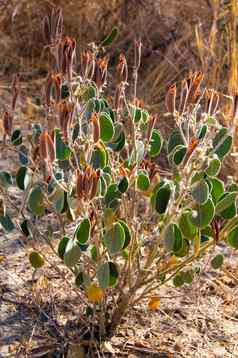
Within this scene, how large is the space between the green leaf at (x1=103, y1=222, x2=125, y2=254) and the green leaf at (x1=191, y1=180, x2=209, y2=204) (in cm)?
18

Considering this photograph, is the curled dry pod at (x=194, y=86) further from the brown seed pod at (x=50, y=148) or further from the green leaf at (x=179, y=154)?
the brown seed pod at (x=50, y=148)

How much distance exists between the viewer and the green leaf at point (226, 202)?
167cm

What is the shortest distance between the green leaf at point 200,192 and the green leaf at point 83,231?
0.25 m

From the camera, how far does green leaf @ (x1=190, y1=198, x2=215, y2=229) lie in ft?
5.25

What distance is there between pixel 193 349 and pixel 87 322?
1.08 ft

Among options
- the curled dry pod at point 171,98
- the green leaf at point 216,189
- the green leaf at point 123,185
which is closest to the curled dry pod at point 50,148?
the green leaf at point 123,185

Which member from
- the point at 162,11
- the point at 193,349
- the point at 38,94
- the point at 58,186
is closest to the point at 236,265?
the point at 193,349

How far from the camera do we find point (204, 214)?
161 centimetres

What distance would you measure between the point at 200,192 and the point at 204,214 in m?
0.08

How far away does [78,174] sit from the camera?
1.52 m

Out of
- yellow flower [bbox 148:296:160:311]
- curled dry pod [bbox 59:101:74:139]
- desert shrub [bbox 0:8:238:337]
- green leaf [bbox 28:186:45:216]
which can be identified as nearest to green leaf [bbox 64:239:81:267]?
desert shrub [bbox 0:8:238:337]

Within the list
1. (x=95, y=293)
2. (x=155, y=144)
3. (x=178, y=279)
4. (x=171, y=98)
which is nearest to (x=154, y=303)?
(x=178, y=279)

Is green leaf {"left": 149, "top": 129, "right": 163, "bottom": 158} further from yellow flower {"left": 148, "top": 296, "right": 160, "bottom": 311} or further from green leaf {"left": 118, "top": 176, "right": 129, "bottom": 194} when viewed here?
yellow flower {"left": 148, "top": 296, "right": 160, "bottom": 311}

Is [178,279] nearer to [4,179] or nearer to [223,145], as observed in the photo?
[223,145]
